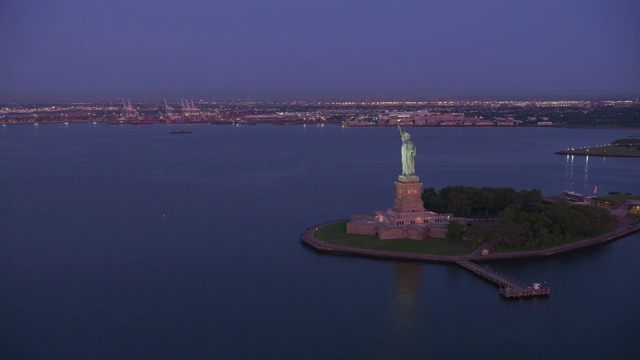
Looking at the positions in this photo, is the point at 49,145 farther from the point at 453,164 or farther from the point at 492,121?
the point at 492,121

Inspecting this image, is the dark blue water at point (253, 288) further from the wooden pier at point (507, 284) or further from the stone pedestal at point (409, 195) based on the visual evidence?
the stone pedestal at point (409, 195)

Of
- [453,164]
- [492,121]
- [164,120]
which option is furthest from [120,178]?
[164,120]

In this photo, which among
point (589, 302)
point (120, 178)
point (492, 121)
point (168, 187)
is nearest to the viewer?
point (589, 302)

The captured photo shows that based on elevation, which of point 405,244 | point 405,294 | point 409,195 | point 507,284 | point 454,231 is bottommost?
point 405,294

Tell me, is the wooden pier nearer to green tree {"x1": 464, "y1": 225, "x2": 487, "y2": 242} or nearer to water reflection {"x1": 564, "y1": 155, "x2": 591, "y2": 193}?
green tree {"x1": 464, "y1": 225, "x2": 487, "y2": 242}

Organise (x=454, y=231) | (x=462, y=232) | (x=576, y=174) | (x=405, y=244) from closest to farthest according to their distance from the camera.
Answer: (x=405, y=244) < (x=454, y=231) < (x=462, y=232) < (x=576, y=174)

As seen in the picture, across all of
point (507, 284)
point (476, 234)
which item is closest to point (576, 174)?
point (476, 234)

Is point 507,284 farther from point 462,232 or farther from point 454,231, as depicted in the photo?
point 462,232
